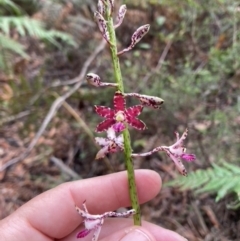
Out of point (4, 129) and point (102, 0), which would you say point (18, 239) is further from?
point (4, 129)

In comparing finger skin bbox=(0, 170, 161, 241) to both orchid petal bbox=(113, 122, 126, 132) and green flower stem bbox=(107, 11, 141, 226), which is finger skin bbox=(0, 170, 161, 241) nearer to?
green flower stem bbox=(107, 11, 141, 226)

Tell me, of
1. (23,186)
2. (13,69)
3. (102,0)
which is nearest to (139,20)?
(13,69)

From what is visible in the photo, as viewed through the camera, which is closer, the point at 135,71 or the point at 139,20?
the point at 135,71

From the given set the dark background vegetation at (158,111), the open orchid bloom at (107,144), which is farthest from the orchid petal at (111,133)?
the dark background vegetation at (158,111)

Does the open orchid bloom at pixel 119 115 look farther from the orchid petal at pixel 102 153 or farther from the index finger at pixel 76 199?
the index finger at pixel 76 199

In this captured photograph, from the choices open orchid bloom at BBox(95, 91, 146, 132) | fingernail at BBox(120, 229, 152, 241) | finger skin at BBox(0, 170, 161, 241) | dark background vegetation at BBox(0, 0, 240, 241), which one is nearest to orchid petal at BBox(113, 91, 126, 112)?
open orchid bloom at BBox(95, 91, 146, 132)

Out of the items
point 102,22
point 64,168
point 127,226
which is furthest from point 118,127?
point 64,168
